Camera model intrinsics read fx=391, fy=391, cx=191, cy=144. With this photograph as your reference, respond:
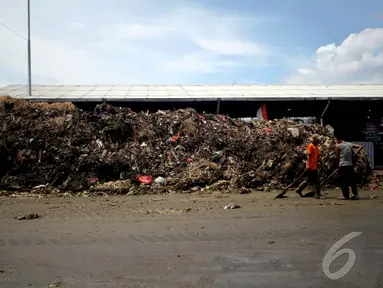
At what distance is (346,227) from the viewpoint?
700 cm

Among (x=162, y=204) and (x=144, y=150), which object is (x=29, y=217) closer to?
(x=162, y=204)

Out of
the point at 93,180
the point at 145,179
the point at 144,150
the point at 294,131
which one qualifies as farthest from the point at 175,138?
the point at 294,131

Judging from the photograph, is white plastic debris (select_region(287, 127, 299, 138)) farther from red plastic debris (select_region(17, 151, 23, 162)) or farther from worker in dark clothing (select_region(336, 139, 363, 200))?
red plastic debris (select_region(17, 151, 23, 162))

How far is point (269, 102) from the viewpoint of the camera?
60.7 feet

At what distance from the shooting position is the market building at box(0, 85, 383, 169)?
17.8 metres

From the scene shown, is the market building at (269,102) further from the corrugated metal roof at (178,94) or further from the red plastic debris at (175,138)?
the red plastic debris at (175,138)

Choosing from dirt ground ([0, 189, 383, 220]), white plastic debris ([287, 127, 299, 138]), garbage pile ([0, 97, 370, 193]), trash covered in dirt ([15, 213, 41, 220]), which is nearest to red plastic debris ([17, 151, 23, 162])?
garbage pile ([0, 97, 370, 193])

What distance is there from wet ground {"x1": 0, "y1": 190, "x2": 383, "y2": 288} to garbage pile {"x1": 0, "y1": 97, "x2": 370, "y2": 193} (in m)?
2.83

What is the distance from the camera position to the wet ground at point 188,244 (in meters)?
4.65

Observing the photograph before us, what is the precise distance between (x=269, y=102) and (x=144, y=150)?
752 centimetres

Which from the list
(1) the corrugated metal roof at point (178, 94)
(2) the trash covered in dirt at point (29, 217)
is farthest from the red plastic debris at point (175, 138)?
(2) the trash covered in dirt at point (29, 217)

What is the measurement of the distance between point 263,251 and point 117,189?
689 cm

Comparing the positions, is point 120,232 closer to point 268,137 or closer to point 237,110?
point 268,137

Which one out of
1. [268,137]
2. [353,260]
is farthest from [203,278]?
[268,137]
